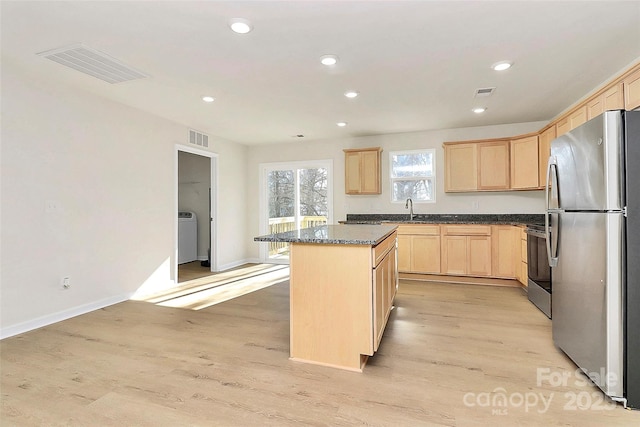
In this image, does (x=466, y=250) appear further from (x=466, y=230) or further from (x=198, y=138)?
(x=198, y=138)

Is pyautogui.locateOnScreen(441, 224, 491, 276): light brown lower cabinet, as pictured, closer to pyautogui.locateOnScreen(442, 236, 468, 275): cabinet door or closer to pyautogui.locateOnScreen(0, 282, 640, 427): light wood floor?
pyautogui.locateOnScreen(442, 236, 468, 275): cabinet door

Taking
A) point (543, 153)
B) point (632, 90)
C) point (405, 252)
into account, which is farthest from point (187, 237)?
point (632, 90)

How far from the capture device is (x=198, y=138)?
5160 millimetres

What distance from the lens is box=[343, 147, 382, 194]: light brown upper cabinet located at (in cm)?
548

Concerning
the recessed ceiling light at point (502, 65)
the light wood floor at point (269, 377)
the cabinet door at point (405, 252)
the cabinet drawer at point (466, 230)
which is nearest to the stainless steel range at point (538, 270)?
the light wood floor at point (269, 377)

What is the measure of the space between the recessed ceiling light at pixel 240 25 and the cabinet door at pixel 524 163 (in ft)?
13.6

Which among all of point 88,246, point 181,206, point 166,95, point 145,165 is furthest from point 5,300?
point 181,206

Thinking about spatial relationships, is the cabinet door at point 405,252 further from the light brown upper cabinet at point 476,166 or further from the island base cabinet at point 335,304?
the island base cabinet at point 335,304

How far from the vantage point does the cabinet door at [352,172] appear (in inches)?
221

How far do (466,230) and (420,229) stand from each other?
644 millimetres

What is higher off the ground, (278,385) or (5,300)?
(5,300)

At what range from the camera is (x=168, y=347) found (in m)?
2.57

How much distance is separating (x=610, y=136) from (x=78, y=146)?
15.3 ft

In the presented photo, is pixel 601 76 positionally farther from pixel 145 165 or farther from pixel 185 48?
pixel 145 165
